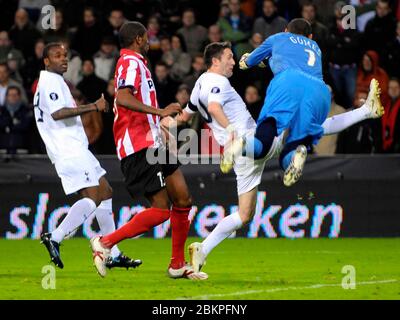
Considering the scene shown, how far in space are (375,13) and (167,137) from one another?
887 cm

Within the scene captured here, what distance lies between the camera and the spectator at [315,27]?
60.9 feet

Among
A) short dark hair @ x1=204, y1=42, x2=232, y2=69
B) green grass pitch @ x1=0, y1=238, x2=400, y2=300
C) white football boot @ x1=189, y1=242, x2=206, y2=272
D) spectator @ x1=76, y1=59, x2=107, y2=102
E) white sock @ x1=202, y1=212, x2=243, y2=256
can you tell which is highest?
short dark hair @ x1=204, y1=42, x2=232, y2=69

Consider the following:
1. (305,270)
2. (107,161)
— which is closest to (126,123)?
(305,270)

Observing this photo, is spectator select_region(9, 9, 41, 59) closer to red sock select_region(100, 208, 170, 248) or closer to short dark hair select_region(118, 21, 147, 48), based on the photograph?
short dark hair select_region(118, 21, 147, 48)

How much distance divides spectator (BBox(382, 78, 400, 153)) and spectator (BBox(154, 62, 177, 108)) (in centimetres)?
336

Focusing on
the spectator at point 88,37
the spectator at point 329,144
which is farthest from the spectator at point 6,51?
the spectator at point 329,144

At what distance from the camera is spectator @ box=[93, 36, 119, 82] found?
1938 centimetres

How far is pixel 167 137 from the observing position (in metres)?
11.3

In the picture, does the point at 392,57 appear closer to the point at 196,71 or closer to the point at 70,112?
the point at 196,71

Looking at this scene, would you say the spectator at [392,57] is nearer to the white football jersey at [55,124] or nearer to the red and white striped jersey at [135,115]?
the white football jersey at [55,124]

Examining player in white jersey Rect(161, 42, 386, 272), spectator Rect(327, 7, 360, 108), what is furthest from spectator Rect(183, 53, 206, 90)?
player in white jersey Rect(161, 42, 386, 272)

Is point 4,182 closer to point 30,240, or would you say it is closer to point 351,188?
point 30,240

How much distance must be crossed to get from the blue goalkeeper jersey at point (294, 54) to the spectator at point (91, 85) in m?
7.70

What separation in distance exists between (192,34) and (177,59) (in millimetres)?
660
